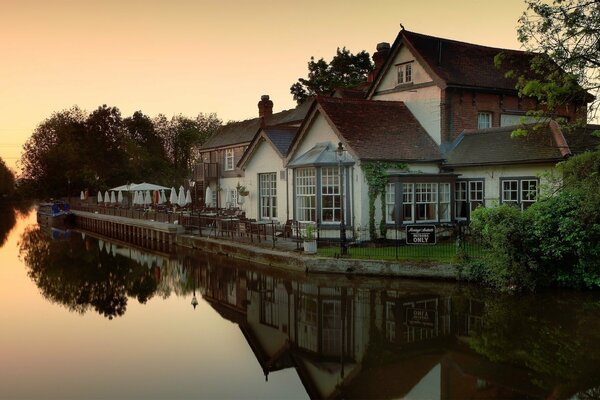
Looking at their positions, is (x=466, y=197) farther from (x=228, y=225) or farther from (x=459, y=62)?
(x=228, y=225)

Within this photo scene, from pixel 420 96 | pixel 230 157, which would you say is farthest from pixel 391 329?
pixel 230 157

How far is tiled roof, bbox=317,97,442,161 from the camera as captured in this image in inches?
995

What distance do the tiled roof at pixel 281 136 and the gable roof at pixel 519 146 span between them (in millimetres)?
8262

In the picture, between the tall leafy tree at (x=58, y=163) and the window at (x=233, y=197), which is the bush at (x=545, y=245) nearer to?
the window at (x=233, y=197)

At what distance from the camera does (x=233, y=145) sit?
1833 inches

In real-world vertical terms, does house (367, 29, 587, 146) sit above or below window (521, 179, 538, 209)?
above

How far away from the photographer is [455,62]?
1136 inches

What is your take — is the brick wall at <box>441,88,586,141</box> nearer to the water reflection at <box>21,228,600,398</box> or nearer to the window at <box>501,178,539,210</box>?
the window at <box>501,178,539,210</box>

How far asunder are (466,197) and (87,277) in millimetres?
16933

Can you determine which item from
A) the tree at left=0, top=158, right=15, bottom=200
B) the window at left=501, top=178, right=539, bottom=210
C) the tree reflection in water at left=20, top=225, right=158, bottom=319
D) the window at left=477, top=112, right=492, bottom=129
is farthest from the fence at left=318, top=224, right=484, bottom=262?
the tree at left=0, top=158, right=15, bottom=200

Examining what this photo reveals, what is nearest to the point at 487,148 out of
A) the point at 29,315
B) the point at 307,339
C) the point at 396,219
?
the point at 396,219

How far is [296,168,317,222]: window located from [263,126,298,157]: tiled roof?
2.78 m

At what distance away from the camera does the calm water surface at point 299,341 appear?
35.2 feet

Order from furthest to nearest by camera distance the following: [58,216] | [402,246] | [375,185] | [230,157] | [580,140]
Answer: [58,216]
[230,157]
[375,185]
[402,246]
[580,140]
